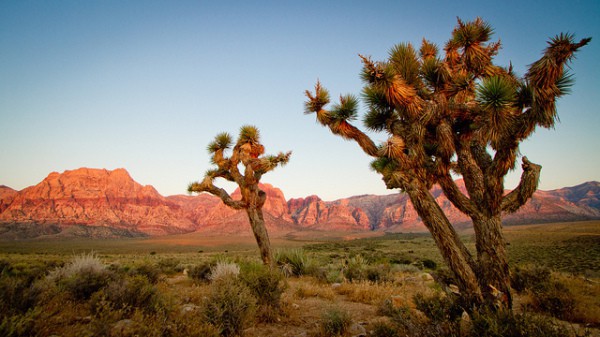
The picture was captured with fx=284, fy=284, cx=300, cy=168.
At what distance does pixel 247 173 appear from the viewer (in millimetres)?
11539

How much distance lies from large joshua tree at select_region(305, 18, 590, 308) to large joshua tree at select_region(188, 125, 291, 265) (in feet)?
14.6

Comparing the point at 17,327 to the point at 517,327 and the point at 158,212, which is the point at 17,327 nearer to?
the point at 517,327

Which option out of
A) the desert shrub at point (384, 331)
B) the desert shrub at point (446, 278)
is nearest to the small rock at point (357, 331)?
the desert shrub at point (384, 331)

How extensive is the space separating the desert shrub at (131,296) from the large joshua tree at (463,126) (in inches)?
209

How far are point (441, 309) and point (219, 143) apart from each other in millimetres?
10974

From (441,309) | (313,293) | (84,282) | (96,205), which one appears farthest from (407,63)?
(96,205)

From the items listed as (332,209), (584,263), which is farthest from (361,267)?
(332,209)

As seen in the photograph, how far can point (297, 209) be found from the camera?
176m

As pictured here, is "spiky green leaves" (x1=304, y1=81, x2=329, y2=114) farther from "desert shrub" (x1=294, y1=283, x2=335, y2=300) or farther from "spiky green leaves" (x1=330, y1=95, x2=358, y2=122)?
"desert shrub" (x1=294, y1=283, x2=335, y2=300)

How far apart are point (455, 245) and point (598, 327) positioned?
3.37m

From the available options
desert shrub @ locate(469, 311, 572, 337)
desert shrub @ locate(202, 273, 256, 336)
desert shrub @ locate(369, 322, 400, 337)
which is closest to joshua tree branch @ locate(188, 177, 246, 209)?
desert shrub @ locate(202, 273, 256, 336)

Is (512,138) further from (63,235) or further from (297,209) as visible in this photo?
(297,209)

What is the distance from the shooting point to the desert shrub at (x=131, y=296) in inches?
195

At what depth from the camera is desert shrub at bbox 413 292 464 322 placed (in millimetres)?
4343
